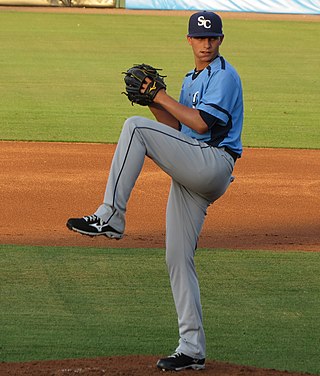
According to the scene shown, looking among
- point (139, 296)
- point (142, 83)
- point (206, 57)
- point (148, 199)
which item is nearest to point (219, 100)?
point (206, 57)

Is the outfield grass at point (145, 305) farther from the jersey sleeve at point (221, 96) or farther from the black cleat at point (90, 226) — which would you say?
the jersey sleeve at point (221, 96)

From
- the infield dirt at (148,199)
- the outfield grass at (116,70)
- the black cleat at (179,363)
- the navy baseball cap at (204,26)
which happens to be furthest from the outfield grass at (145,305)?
the outfield grass at (116,70)

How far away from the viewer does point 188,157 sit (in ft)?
18.0

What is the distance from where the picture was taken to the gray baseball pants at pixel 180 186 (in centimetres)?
537

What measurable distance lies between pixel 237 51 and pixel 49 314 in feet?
67.8

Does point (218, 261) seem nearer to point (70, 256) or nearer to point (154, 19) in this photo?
point (70, 256)

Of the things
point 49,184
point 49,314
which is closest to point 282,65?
point 49,184

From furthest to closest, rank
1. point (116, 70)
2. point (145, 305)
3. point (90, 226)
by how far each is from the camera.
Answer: point (116, 70) → point (145, 305) → point (90, 226)

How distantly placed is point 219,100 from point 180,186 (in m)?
0.57

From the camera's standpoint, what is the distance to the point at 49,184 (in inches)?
492

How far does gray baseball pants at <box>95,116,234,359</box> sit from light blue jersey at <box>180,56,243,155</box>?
101 millimetres

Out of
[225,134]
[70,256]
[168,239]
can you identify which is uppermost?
[225,134]

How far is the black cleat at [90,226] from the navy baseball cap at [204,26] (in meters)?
1.22

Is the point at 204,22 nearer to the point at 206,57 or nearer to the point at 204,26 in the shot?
the point at 204,26
